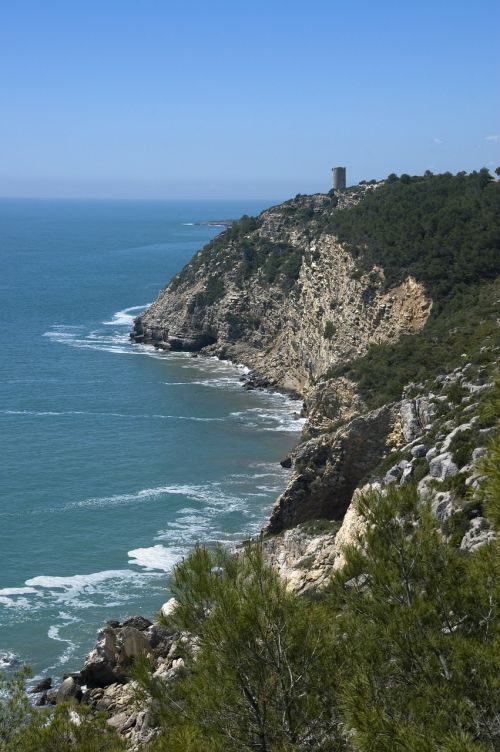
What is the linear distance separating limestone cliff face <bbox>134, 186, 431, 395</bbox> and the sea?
3.08m

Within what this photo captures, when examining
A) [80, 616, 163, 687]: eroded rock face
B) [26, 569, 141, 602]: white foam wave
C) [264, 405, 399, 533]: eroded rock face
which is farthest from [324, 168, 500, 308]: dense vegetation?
[80, 616, 163, 687]: eroded rock face

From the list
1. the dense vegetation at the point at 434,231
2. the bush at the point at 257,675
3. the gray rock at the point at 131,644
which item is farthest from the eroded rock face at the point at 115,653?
the dense vegetation at the point at 434,231

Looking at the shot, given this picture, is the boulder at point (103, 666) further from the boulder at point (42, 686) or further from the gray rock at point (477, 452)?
the gray rock at point (477, 452)

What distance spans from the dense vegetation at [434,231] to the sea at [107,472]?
11.2 metres

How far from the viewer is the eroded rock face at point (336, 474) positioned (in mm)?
37281

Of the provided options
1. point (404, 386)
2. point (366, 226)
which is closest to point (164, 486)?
point (404, 386)

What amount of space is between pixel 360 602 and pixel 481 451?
367 inches

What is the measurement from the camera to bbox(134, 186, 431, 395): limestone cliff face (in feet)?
198

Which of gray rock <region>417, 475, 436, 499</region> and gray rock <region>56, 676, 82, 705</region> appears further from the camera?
gray rock <region>56, 676, 82, 705</region>

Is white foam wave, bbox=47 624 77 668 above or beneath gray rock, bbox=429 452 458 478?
beneath

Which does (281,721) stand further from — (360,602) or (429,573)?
(429,573)

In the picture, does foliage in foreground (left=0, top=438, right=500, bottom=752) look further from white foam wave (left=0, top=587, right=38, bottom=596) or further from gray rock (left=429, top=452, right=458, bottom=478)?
white foam wave (left=0, top=587, right=38, bottom=596)

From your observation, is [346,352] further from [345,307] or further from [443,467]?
[443,467]

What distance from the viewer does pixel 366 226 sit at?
65.6m
